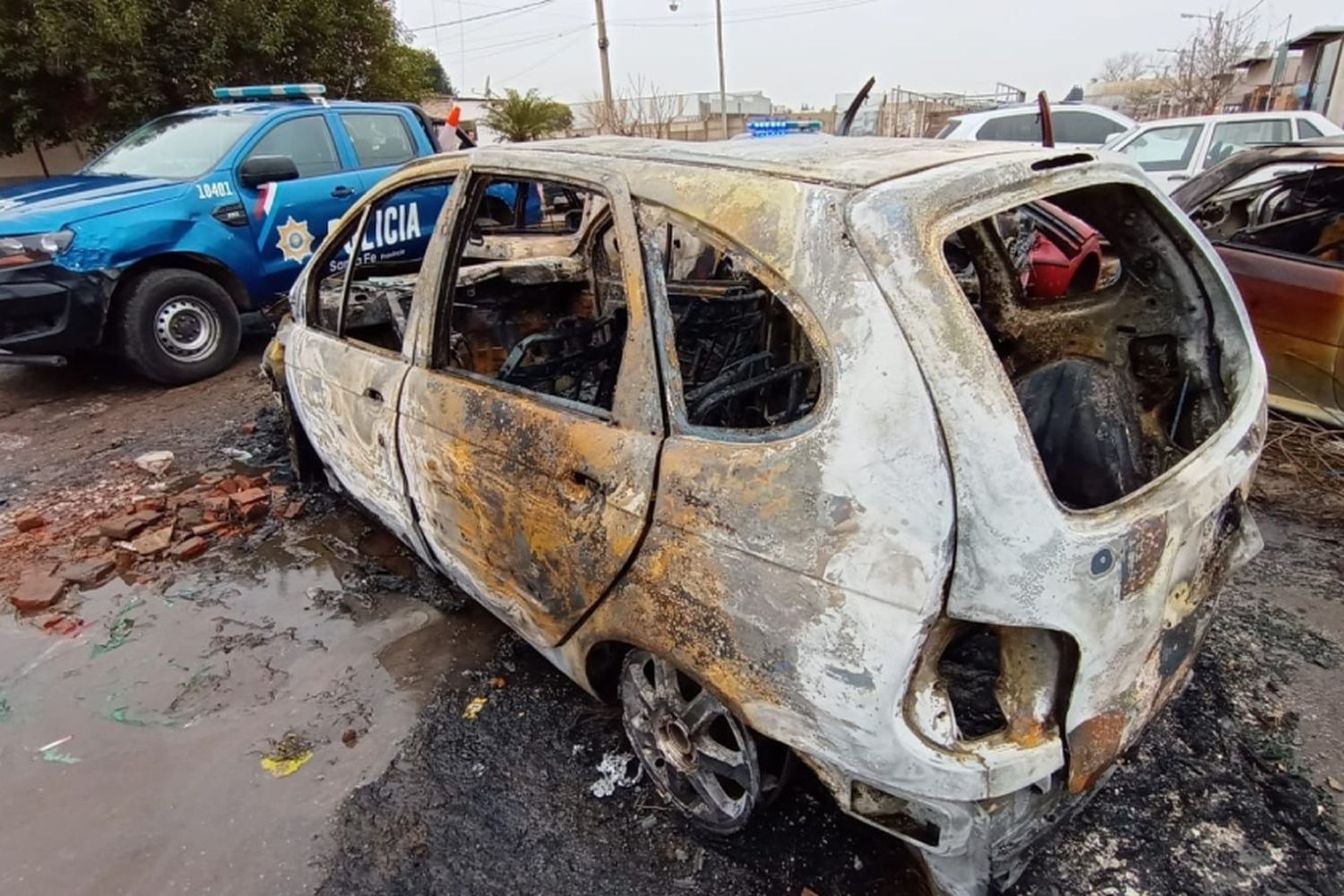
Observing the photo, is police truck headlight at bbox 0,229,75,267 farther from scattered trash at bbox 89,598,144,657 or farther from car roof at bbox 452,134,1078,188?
car roof at bbox 452,134,1078,188

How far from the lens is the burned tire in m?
1.97

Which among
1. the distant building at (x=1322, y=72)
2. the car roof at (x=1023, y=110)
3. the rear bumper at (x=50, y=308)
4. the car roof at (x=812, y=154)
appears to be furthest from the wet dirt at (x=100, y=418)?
the distant building at (x=1322, y=72)

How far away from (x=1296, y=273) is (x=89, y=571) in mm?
5795

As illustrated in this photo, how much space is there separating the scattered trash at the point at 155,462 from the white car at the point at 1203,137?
28.2 feet

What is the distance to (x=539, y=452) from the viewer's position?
2057mm

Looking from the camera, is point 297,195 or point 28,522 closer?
point 28,522

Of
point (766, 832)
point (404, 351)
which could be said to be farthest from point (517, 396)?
point (766, 832)

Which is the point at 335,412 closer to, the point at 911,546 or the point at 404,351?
the point at 404,351

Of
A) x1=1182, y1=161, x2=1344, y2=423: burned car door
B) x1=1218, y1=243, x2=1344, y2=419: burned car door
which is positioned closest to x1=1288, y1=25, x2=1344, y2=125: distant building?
x1=1182, y1=161, x2=1344, y2=423: burned car door

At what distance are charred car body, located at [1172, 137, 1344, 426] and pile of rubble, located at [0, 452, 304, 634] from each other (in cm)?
495

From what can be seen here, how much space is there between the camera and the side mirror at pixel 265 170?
220 inches

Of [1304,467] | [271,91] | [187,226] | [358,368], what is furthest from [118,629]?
[1304,467]

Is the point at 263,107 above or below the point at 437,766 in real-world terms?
above

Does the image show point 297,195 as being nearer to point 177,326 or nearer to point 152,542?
point 177,326
